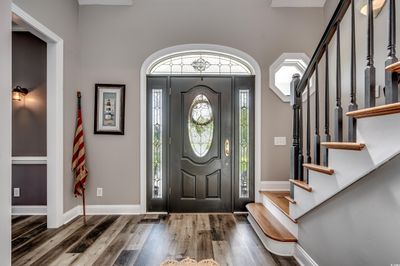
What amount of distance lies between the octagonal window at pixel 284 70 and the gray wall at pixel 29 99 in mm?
3625

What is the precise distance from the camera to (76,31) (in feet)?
13.2

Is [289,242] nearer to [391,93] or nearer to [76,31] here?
[391,93]

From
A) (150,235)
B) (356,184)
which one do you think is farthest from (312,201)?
(150,235)

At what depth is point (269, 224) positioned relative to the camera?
10.1ft

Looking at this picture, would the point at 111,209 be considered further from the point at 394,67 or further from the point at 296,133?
the point at 394,67

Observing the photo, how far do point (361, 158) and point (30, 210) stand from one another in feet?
15.0

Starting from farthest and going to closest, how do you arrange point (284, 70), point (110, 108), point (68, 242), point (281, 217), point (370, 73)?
point (284, 70)
point (110, 108)
point (281, 217)
point (68, 242)
point (370, 73)

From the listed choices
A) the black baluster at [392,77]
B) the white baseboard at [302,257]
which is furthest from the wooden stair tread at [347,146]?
the white baseboard at [302,257]

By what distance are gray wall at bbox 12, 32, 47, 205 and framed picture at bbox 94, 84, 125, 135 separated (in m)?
0.88

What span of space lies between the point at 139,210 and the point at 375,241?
130 inches

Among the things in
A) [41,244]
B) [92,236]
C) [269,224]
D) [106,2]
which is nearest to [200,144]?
[269,224]

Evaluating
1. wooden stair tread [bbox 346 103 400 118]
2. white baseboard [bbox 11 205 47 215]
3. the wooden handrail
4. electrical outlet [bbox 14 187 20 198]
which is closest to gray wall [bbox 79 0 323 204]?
white baseboard [bbox 11 205 47 215]

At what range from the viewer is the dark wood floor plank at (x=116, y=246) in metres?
2.55

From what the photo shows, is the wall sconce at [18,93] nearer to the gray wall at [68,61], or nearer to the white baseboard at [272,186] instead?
the gray wall at [68,61]
